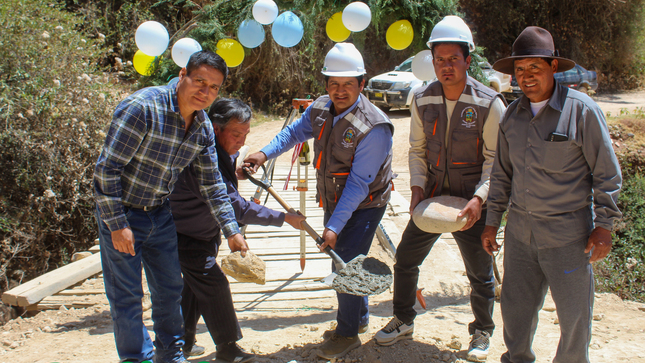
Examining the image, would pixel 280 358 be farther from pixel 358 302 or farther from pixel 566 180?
pixel 566 180

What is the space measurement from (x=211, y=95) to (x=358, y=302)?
5.17 ft

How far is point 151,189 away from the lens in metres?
2.58

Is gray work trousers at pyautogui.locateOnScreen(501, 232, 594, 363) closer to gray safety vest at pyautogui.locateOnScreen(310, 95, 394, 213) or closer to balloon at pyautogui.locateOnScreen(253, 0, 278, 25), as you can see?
gray safety vest at pyautogui.locateOnScreen(310, 95, 394, 213)

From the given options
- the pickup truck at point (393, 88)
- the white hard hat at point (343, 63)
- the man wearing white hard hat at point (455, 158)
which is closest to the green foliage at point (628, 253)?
the man wearing white hard hat at point (455, 158)

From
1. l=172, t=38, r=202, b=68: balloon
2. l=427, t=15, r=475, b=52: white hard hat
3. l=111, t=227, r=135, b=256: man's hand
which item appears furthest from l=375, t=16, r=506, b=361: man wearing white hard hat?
l=172, t=38, r=202, b=68: balloon

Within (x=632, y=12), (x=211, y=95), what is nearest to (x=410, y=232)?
(x=211, y=95)

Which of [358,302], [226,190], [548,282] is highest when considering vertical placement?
[226,190]

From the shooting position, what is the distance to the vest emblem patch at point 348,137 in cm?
298

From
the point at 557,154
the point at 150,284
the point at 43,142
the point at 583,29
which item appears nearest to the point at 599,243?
the point at 557,154

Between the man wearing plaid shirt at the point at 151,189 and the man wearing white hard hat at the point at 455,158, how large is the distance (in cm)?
120

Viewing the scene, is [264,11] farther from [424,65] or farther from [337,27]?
[424,65]

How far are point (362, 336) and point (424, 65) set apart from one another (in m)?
2.88

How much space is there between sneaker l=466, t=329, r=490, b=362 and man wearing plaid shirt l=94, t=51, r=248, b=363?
1.61m

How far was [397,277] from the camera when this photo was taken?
3279 millimetres
